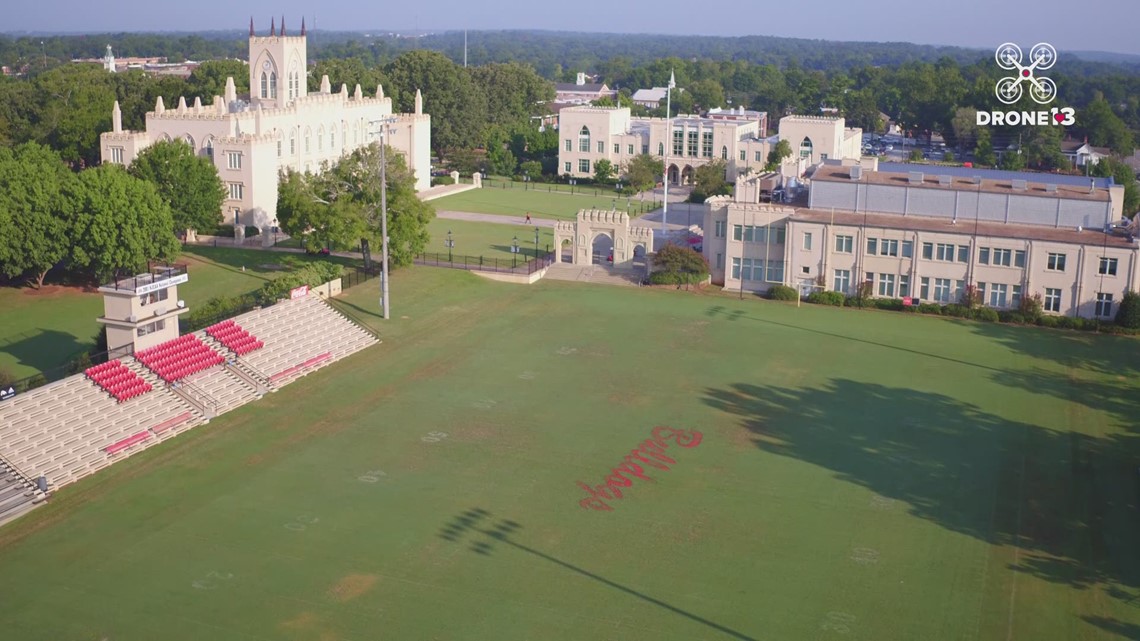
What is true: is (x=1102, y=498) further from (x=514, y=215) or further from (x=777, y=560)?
(x=514, y=215)

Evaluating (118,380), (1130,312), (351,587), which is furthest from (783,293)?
(351,587)

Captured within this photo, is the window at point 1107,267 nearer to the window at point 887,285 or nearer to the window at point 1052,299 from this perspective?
the window at point 1052,299

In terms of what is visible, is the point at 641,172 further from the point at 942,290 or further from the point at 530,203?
the point at 942,290

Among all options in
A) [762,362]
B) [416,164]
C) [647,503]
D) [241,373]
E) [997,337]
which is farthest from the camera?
[416,164]

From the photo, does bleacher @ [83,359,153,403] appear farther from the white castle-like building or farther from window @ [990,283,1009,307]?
window @ [990,283,1009,307]

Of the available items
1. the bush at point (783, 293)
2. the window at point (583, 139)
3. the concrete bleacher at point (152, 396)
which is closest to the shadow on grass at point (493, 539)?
the concrete bleacher at point (152, 396)

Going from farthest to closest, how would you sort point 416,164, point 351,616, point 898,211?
point 416,164
point 898,211
point 351,616

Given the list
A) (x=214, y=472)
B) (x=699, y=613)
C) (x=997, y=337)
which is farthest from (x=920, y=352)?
(x=214, y=472)
